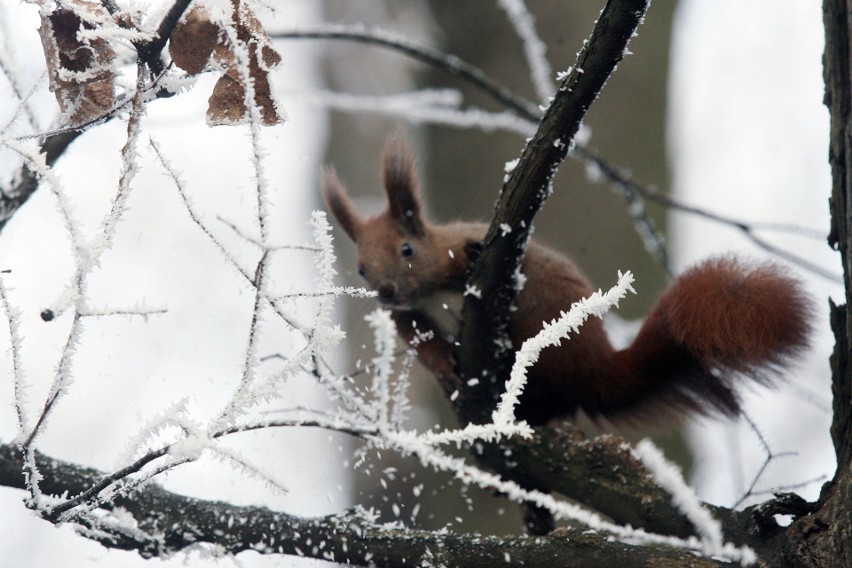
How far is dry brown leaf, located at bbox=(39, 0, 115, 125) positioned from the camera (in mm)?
Result: 991

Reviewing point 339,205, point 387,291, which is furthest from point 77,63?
point 339,205

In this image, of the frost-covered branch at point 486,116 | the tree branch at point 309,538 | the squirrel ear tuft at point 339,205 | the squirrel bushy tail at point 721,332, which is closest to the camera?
the tree branch at point 309,538

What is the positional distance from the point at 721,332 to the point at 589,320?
1.48 feet

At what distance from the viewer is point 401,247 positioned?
2.30 m

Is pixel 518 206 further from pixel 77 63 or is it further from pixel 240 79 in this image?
pixel 77 63

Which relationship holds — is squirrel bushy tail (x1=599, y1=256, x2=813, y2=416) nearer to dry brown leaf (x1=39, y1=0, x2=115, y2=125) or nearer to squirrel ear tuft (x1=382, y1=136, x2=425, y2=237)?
squirrel ear tuft (x1=382, y1=136, x2=425, y2=237)

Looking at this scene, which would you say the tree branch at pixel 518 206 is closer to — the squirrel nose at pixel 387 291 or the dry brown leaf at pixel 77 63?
the squirrel nose at pixel 387 291

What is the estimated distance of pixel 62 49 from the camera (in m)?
1.00

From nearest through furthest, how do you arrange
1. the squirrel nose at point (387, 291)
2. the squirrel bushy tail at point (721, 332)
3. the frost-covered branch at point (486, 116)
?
the squirrel bushy tail at point (721, 332) → the frost-covered branch at point (486, 116) → the squirrel nose at point (387, 291)

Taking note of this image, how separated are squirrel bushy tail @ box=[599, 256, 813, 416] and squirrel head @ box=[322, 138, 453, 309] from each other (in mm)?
629

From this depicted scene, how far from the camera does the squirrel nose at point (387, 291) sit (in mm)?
2191

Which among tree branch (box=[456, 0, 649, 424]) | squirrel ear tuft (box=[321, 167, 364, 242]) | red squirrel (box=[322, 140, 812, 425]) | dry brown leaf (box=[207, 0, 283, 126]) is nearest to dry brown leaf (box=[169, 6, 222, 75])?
dry brown leaf (box=[207, 0, 283, 126])

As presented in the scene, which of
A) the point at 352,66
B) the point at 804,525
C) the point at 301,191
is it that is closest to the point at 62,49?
the point at 804,525

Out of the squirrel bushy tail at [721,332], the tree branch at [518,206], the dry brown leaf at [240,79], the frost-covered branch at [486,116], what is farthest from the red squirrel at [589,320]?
the dry brown leaf at [240,79]
